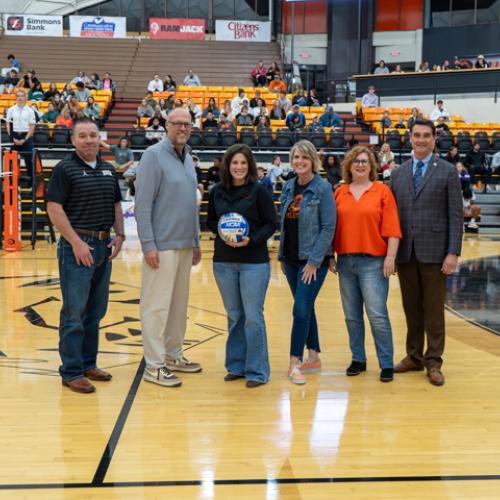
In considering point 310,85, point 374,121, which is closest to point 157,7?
point 310,85

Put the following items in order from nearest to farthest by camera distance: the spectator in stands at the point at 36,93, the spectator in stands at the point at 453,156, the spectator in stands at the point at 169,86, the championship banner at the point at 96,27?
the spectator in stands at the point at 453,156 < the spectator in stands at the point at 36,93 < the spectator in stands at the point at 169,86 < the championship banner at the point at 96,27

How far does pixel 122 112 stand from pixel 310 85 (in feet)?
38.5

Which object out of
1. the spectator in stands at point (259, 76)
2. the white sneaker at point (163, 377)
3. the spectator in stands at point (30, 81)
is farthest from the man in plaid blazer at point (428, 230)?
the spectator in stands at point (259, 76)

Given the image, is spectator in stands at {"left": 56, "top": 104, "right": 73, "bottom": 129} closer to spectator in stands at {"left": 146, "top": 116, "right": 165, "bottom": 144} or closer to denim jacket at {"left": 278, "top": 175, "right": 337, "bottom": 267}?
spectator in stands at {"left": 146, "top": 116, "right": 165, "bottom": 144}

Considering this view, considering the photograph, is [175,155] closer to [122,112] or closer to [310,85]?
[122,112]

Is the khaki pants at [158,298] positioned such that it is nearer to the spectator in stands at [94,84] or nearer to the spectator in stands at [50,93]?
the spectator in stands at [50,93]

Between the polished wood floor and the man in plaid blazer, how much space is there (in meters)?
0.42

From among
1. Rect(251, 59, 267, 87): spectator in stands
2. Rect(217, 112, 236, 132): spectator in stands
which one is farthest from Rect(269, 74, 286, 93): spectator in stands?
Rect(217, 112, 236, 132): spectator in stands

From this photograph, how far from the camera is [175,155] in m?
4.79

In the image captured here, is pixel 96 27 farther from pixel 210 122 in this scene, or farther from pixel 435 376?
pixel 435 376

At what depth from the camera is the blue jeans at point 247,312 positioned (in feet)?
15.5

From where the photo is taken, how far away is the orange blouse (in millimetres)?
4773

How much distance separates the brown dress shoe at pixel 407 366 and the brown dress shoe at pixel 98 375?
1.91 m

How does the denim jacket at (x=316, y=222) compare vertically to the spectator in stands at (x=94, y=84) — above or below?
below
